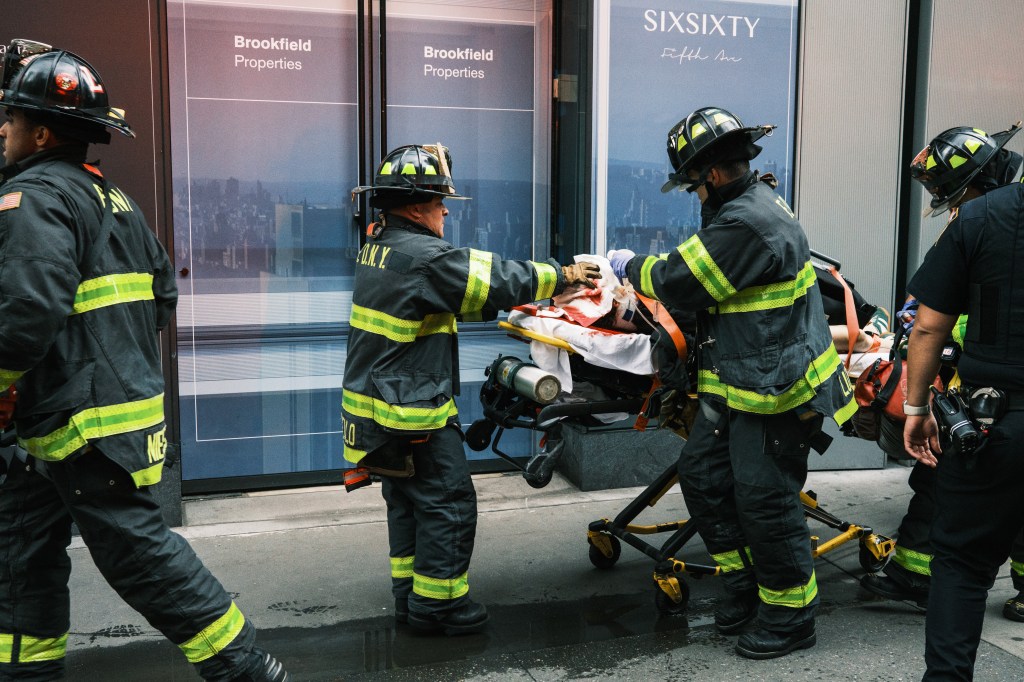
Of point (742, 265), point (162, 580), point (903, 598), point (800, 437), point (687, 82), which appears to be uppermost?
point (687, 82)

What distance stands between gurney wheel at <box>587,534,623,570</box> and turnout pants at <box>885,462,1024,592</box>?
3.98 ft

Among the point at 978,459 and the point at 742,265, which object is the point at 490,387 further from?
the point at 978,459

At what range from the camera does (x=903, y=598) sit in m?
4.40

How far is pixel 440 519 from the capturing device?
13.2ft

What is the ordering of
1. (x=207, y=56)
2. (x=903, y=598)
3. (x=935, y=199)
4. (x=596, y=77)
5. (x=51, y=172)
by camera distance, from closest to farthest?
(x=51, y=172) → (x=935, y=199) → (x=903, y=598) → (x=207, y=56) → (x=596, y=77)

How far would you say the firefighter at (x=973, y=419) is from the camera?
2.91 metres

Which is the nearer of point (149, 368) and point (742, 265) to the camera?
point (149, 368)

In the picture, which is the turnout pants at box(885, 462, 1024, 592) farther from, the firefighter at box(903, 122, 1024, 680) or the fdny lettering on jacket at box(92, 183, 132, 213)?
the fdny lettering on jacket at box(92, 183, 132, 213)

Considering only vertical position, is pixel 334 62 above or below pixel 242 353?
above

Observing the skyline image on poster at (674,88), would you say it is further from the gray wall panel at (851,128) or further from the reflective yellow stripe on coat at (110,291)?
the reflective yellow stripe on coat at (110,291)

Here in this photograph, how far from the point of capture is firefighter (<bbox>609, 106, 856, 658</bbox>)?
3.73m

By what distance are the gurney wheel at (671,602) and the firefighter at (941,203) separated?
34.5 inches

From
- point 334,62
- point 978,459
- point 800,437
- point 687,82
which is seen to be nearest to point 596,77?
point 687,82

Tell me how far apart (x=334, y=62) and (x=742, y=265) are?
3286 millimetres
